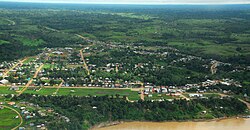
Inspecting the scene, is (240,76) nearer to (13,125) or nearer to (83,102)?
(83,102)

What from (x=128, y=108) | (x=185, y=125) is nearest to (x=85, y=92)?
(x=128, y=108)

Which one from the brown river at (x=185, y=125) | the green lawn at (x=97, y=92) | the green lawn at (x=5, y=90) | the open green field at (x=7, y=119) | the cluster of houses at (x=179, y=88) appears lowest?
the brown river at (x=185, y=125)

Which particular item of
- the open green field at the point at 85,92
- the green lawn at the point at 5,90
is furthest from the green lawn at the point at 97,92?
the green lawn at the point at 5,90

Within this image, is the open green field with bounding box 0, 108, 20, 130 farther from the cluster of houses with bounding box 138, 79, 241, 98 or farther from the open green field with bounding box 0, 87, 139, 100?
the cluster of houses with bounding box 138, 79, 241, 98

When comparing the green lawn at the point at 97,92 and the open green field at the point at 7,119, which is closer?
the open green field at the point at 7,119

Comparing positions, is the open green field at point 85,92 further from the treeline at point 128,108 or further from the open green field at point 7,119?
the open green field at point 7,119

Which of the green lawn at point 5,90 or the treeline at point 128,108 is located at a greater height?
the treeline at point 128,108

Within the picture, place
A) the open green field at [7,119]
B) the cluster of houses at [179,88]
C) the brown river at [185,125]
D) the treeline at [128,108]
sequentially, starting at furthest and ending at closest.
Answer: the cluster of houses at [179,88]
the treeline at [128,108]
the brown river at [185,125]
the open green field at [7,119]
